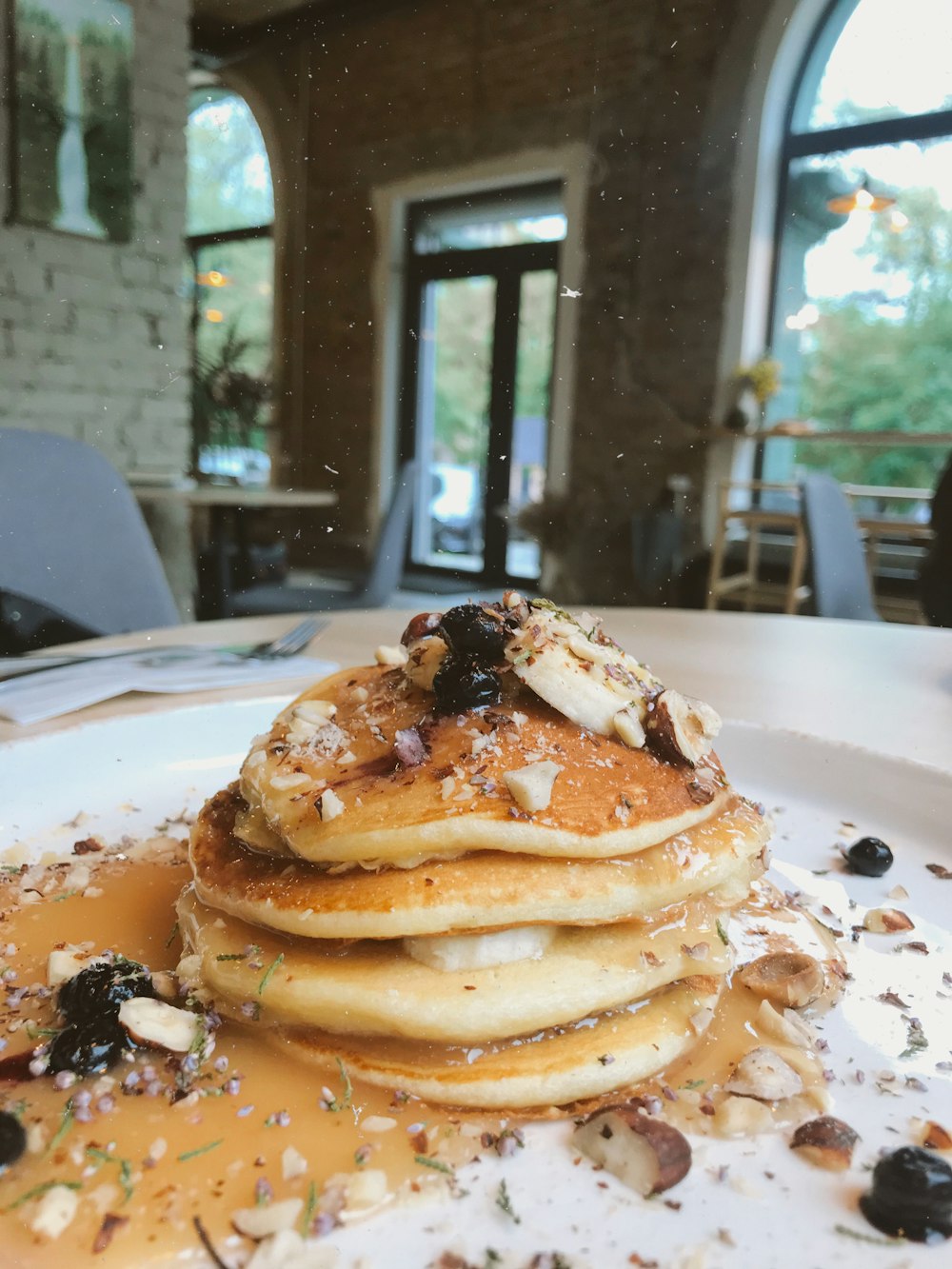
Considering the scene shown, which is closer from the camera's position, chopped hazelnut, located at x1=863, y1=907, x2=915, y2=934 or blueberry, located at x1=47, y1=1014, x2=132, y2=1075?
blueberry, located at x1=47, y1=1014, x2=132, y2=1075

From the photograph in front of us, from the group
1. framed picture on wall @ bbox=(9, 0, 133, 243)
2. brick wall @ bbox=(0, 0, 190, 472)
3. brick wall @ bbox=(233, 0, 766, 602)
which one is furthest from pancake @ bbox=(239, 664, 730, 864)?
framed picture on wall @ bbox=(9, 0, 133, 243)

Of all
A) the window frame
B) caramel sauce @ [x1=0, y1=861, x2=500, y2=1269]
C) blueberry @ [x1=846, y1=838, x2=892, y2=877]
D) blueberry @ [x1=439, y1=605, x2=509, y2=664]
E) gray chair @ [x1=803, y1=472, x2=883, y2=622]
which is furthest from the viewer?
the window frame

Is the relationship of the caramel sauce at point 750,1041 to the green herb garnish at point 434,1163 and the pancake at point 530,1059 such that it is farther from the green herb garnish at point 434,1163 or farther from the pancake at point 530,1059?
the green herb garnish at point 434,1163

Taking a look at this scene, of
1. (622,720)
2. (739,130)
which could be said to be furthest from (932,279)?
(622,720)

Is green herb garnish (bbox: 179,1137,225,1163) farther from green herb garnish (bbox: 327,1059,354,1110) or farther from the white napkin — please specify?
the white napkin

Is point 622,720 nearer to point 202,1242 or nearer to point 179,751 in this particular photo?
point 202,1242
